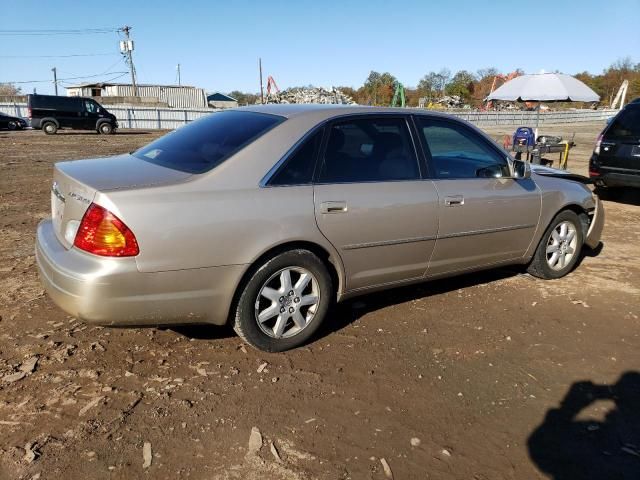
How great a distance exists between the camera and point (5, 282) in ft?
14.8

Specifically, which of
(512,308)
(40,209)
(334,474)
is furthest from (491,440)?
(40,209)

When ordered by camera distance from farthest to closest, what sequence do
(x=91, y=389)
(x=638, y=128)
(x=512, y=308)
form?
1. (x=638, y=128)
2. (x=512, y=308)
3. (x=91, y=389)

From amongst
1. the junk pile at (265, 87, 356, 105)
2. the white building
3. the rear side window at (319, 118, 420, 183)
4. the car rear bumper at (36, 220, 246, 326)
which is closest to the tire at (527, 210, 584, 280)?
the rear side window at (319, 118, 420, 183)

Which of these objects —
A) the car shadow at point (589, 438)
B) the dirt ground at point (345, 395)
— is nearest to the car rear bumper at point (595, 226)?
the dirt ground at point (345, 395)

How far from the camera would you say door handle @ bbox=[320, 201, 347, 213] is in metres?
3.43

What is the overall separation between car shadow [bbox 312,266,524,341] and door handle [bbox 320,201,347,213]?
3.08 feet

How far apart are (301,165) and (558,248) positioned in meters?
2.94

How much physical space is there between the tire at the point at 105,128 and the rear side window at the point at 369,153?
2521cm

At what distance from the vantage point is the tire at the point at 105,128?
26064 mm

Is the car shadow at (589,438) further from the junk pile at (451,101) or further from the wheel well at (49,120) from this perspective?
the junk pile at (451,101)

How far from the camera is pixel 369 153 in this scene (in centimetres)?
379

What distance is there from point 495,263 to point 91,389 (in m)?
3.27

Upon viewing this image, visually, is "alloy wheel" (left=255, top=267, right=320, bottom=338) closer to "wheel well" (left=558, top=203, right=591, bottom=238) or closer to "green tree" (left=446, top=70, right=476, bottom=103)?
"wheel well" (left=558, top=203, right=591, bottom=238)

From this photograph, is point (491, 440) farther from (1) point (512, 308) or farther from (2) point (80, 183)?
(2) point (80, 183)
